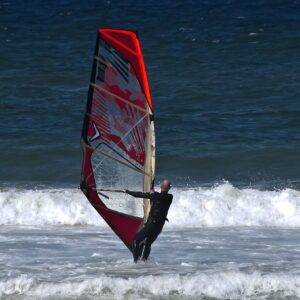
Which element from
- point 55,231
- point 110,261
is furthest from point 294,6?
point 110,261

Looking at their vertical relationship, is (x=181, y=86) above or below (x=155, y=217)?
below

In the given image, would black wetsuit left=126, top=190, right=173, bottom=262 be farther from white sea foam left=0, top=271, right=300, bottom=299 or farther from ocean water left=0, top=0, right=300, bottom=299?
white sea foam left=0, top=271, right=300, bottom=299

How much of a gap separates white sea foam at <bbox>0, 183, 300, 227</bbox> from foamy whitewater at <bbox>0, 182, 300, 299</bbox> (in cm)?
1

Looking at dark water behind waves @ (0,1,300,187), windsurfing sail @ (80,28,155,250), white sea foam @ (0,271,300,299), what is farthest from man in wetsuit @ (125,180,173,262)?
dark water behind waves @ (0,1,300,187)

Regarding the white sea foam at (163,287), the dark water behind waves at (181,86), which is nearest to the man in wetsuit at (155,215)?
the white sea foam at (163,287)

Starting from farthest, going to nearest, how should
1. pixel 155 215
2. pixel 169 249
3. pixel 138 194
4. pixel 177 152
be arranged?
pixel 177 152 → pixel 169 249 → pixel 155 215 → pixel 138 194

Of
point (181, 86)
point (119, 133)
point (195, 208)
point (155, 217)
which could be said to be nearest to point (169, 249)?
point (155, 217)

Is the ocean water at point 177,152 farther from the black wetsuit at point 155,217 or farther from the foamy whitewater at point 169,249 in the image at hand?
the black wetsuit at point 155,217

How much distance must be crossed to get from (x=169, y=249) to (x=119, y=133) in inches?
85.9

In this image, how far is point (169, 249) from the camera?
12383 mm

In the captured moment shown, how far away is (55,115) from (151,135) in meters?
10.7

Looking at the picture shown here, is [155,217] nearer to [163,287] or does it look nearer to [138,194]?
[138,194]

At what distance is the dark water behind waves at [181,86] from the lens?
18250 mm

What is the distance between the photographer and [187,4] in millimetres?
35375
